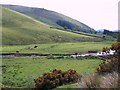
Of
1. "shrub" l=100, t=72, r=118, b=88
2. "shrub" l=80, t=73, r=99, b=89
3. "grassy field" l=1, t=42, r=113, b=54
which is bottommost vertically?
"grassy field" l=1, t=42, r=113, b=54

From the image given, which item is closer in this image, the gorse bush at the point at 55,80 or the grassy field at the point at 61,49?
the gorse bush at the point at 55,80

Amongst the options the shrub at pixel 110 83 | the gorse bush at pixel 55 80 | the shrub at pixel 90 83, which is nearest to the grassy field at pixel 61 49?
the gorse bush at pixel 55 80

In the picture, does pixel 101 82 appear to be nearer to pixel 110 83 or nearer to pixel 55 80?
pixel 110 83

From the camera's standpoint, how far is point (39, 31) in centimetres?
13275

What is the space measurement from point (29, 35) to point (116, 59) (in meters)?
101

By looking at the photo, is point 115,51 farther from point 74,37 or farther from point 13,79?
point 74,37

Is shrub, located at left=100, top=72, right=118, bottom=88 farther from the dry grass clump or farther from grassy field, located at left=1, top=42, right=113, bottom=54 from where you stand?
grassy field, located at left=1, top=42, right=113, bottom=54

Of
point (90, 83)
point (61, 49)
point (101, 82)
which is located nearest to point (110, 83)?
point (101, 82)

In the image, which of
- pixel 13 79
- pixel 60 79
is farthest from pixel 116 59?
pixel 13 79

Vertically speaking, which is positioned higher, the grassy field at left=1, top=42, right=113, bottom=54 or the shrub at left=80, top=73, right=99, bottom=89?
the shrub at left=80, top=73, right=99, bottom=89

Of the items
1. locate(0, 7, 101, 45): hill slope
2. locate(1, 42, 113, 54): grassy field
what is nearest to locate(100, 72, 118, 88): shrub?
locate(1, 42, 113, 54): grassy field

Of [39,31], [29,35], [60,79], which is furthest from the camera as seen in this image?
[39,31]

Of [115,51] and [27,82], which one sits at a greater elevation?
[115,51]

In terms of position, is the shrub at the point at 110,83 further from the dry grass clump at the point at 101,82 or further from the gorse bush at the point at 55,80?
the gorse bush at the point at 55,80
